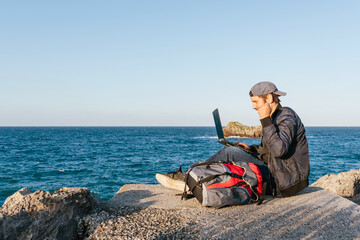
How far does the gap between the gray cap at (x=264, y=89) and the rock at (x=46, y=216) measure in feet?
9.06

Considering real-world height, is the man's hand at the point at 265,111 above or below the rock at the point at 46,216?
above

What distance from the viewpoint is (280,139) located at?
390 centimetres

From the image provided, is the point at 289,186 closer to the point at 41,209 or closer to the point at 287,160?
the point at 287,160

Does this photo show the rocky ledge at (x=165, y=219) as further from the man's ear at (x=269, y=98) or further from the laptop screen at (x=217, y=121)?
the man's ear at (x=269, y=98)

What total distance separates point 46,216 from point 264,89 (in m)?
3.28

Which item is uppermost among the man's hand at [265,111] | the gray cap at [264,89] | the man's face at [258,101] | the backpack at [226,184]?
the gray cap at [264,89]

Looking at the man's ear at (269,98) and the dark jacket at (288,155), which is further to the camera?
the man's ear at (269,98)

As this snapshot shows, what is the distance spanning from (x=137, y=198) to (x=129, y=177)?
12.7 meters

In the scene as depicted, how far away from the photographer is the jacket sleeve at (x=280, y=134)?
3891 millimetres

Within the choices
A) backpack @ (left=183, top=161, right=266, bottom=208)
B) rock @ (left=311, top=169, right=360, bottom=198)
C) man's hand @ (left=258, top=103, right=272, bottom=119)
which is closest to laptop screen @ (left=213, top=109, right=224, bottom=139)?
backpack @ (left=183, top=161, right=266, bottom=208)

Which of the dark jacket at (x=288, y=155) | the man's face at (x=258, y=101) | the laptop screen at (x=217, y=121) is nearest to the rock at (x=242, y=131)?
the laptop screen at (x=217, y=121)

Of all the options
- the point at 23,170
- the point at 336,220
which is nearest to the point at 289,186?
the point at 336,220

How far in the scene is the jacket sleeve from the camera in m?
3.89

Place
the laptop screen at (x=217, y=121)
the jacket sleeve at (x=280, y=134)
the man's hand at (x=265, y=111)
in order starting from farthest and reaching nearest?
the laptop screen at (x=217, y=121) → the man's hand at (x=265, y=111) → the jacket sleeve at (x=280, y=134)
